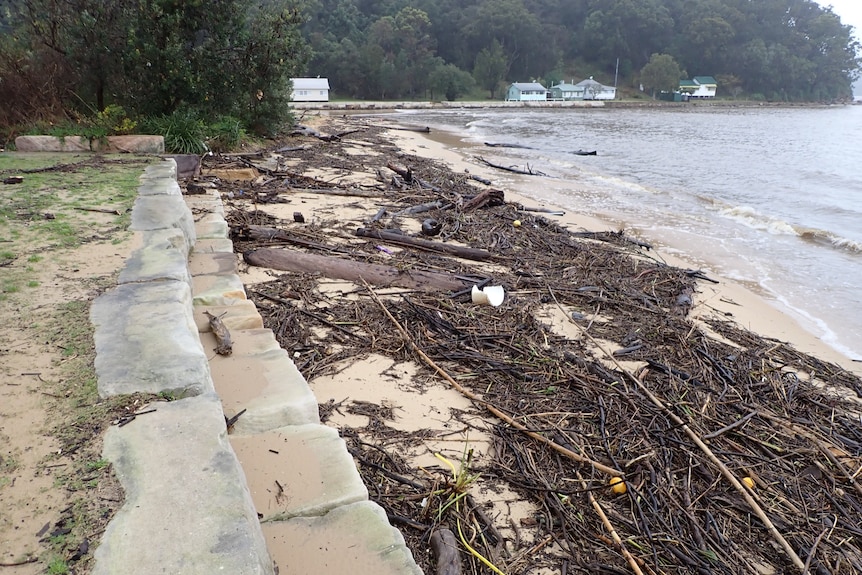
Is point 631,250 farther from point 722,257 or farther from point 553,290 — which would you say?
point 553,290

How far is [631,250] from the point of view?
824 centimetres

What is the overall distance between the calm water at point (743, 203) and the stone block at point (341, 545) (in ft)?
19.0

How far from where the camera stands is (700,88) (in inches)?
3659

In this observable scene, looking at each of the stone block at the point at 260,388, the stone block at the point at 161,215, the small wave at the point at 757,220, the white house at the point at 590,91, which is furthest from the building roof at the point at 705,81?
the stone block at the point at 260,388

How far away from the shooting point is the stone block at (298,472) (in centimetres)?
204

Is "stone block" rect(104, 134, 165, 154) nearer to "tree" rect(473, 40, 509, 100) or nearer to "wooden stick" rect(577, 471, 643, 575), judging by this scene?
"wooden stick" rect(577, 471, 643, 575)

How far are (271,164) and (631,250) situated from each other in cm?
745

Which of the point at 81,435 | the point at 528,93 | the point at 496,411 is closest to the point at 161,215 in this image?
the point at 81,435

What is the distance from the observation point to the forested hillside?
87.6 meters

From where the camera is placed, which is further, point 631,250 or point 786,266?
point 786,266

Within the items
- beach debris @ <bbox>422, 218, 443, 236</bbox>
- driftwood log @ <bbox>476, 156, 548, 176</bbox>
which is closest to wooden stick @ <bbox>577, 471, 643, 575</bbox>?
beach debris @ <bbox>422, 218, 443, 236</bbox>

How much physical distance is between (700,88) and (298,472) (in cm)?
10765

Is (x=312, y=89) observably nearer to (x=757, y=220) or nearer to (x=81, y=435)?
(x=757, y=220)

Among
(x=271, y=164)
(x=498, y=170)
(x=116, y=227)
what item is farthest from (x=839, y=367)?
(x=498, y=170)
